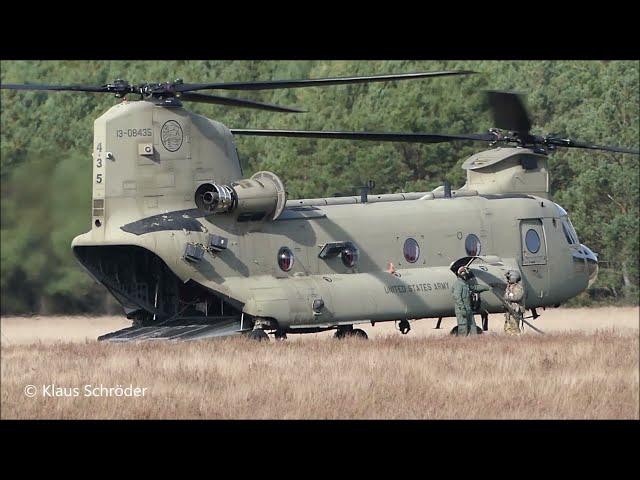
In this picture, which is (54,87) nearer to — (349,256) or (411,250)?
(349,256)

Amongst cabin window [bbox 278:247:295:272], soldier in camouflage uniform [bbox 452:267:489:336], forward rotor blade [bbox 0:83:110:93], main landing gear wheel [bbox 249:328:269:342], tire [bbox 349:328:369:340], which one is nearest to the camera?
forward rotor blade [bbox 0:83:110:93]

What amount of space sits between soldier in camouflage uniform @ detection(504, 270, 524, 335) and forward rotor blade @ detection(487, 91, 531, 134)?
11.9 ft

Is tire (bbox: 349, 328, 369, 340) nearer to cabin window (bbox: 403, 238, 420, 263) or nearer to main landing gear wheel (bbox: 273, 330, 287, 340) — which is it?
main landing gear wheel (bbox: 273, 330, 287, 340)

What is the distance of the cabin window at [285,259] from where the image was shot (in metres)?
28.3

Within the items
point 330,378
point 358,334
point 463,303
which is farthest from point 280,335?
point 330,378

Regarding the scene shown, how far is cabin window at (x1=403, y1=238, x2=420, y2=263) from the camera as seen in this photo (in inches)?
1178

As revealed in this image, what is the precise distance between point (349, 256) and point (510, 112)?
18.3 feet

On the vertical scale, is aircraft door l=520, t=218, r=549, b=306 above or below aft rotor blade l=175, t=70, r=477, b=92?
below

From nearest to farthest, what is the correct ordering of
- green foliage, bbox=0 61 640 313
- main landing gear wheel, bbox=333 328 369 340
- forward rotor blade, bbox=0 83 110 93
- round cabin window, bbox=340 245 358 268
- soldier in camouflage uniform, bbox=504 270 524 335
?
1. forward rotor blade, bbox=0 83 110 93
2. main landing gear wheel, bbox=333 328 369 340
3. round cabin window, bbox=340 245 358 268
4. soldier in camouflage uniform, bbox=504 270 524 335
5. green foliage, bbox=0 61 640 313

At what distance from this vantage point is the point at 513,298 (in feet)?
99.2

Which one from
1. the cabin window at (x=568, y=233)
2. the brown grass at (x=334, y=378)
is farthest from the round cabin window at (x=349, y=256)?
the cabin window at (x=568, y=233)

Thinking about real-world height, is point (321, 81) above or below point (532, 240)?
above

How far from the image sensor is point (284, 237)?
28.4 m

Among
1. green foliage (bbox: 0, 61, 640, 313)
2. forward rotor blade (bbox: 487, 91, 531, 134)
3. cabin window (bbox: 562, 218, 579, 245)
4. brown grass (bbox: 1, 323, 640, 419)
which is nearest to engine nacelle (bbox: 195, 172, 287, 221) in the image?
brown grass (bbox: 1, 323, 640, 419)
